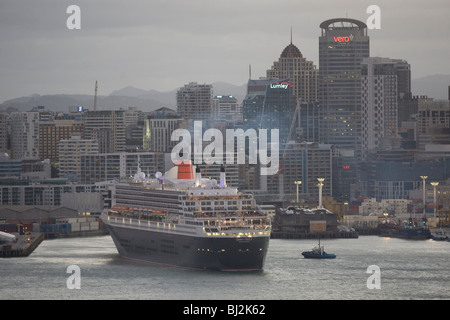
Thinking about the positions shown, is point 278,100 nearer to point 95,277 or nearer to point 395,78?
point 395,78

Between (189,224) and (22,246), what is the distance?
14.7 metres

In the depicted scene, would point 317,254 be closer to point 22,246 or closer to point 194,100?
point 22,246

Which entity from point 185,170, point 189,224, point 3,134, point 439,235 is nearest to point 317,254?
point 185,170

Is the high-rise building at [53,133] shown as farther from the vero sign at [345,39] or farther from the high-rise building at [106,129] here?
the vero sign at [345,39]

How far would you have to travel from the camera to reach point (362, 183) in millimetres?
118875

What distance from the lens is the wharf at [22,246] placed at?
59.0m

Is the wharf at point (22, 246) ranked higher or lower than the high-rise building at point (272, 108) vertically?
lower

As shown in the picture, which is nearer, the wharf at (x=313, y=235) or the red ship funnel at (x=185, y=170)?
the red ship funnel at (x=185, y=170)

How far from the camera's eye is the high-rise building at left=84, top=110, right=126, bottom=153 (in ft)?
428

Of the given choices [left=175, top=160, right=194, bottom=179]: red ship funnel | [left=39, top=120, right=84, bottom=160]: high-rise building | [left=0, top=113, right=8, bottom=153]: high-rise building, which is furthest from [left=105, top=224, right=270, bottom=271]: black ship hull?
[left=0, top=113, right=8, bottom=153]: high-rise building

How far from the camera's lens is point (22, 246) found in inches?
2441

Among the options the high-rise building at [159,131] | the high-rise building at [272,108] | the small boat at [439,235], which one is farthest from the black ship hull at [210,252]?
the high-rise building at [159,131]

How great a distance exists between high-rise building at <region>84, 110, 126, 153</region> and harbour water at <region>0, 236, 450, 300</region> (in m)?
69.4
